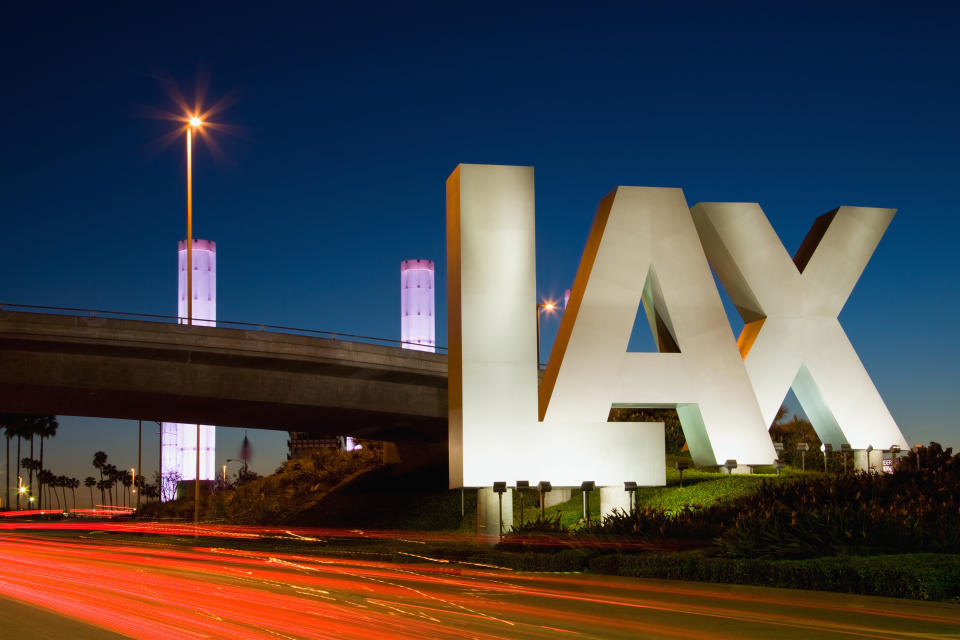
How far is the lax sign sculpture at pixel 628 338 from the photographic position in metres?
25.2

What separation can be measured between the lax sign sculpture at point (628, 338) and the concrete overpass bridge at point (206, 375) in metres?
9.09

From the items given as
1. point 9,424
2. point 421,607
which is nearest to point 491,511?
point 421,607

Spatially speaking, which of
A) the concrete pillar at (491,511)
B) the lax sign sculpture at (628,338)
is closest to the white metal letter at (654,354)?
the lax sign sculpture at (628,338)

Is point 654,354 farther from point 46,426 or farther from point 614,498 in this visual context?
point 46,426

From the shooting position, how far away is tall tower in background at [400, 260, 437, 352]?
64812 mm

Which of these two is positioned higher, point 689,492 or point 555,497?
point 689,492

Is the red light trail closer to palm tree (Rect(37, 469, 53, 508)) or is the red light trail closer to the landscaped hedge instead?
the landscaped hedge

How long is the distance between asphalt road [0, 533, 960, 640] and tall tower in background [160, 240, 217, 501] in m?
Answer: 40.9

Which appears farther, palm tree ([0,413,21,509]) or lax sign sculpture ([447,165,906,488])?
palm tree ([0,413,21,509])

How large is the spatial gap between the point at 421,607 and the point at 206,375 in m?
21.5

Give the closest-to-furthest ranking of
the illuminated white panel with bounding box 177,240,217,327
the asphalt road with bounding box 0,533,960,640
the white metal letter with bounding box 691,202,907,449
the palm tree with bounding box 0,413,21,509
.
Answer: the asphalt road with bounding box 0,533,960,640 < the white metal letter with bounding box 691,202,907,449 < the illuminated white panel with bounding box 177,240,217,327 < the palm tree with bounding box 0,413,21,509

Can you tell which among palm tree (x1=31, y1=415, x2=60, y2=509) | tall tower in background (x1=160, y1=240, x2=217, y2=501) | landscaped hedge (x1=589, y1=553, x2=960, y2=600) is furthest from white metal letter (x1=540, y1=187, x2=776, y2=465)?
palm tree (x1=31, y1=415, x2=60, y2=509)

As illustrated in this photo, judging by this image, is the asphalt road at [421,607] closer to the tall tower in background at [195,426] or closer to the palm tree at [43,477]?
the tall tower in background at [195,426]

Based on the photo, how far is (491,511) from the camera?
84.4ft
